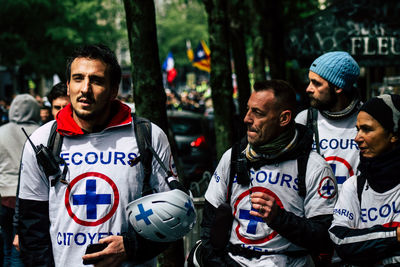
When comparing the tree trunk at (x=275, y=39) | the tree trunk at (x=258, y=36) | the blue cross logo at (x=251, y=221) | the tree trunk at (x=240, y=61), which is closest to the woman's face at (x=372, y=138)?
the blue cross logo at (x=251, y=221)

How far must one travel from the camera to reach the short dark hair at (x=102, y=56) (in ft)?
11.3

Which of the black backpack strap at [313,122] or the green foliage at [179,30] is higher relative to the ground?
the green foliage at [179,30]

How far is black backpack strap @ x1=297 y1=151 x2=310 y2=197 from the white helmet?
2.25ft

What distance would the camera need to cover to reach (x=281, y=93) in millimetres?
3654

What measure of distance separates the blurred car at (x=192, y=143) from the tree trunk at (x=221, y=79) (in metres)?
1.92

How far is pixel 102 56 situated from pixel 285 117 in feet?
3.49

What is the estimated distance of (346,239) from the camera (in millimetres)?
3355

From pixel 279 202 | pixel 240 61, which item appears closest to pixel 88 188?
pixel 279 202

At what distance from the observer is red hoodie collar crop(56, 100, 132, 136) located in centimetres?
338

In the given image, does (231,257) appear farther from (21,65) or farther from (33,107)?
(21,65)

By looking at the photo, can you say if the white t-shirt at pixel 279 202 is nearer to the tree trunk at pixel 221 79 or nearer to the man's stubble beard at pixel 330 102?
the man's stubble beard at pixel 330 102

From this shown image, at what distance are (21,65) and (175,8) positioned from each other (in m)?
50.9

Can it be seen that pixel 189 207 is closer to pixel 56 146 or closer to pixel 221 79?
pixel 56 146

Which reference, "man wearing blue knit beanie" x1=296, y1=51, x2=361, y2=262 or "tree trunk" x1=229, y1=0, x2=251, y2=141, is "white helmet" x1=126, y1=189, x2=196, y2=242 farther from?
"tree trunk" x1=229, y1=0, x2=251, y2=141
